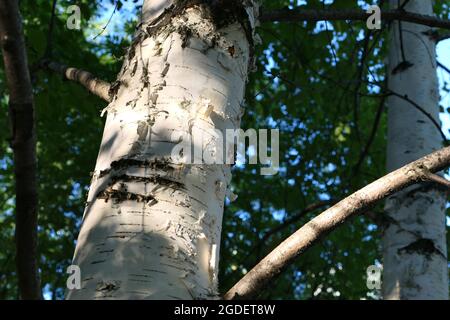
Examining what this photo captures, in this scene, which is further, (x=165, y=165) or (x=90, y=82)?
(x=90, y=82)

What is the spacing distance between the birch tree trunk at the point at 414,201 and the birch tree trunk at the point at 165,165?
70.0 inches

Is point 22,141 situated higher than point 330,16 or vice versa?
point 330,16

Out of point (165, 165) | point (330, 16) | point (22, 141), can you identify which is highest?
point (330, 16)

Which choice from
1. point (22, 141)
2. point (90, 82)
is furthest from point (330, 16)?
point (22, 141)

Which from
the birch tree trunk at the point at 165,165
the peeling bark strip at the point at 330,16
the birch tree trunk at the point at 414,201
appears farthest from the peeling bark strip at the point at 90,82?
the birch tree trunk at the point at 414,201

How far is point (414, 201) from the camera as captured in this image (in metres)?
3.23

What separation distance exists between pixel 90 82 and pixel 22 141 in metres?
0.30

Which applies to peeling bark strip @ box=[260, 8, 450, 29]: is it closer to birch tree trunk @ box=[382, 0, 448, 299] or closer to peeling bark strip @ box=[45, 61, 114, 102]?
peeling bark strip @ box=[45, 61, 114, 102]

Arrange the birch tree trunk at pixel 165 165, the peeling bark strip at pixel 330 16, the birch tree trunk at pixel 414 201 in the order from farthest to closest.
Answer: the birch tree trunk at pixel 414 201 < the peeling bark strip at pixel 330 16 < the birch tree trunk at pixel 165 165

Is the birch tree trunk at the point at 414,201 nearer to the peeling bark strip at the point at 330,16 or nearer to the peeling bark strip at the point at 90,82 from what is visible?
the peeling bark strip at the point at 330,16

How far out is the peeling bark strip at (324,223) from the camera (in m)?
1.38

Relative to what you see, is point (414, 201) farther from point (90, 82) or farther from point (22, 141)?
point (22, 141)

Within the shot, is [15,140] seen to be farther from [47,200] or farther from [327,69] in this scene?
[327,69]

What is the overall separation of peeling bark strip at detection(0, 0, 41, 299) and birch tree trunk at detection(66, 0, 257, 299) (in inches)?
13.2
